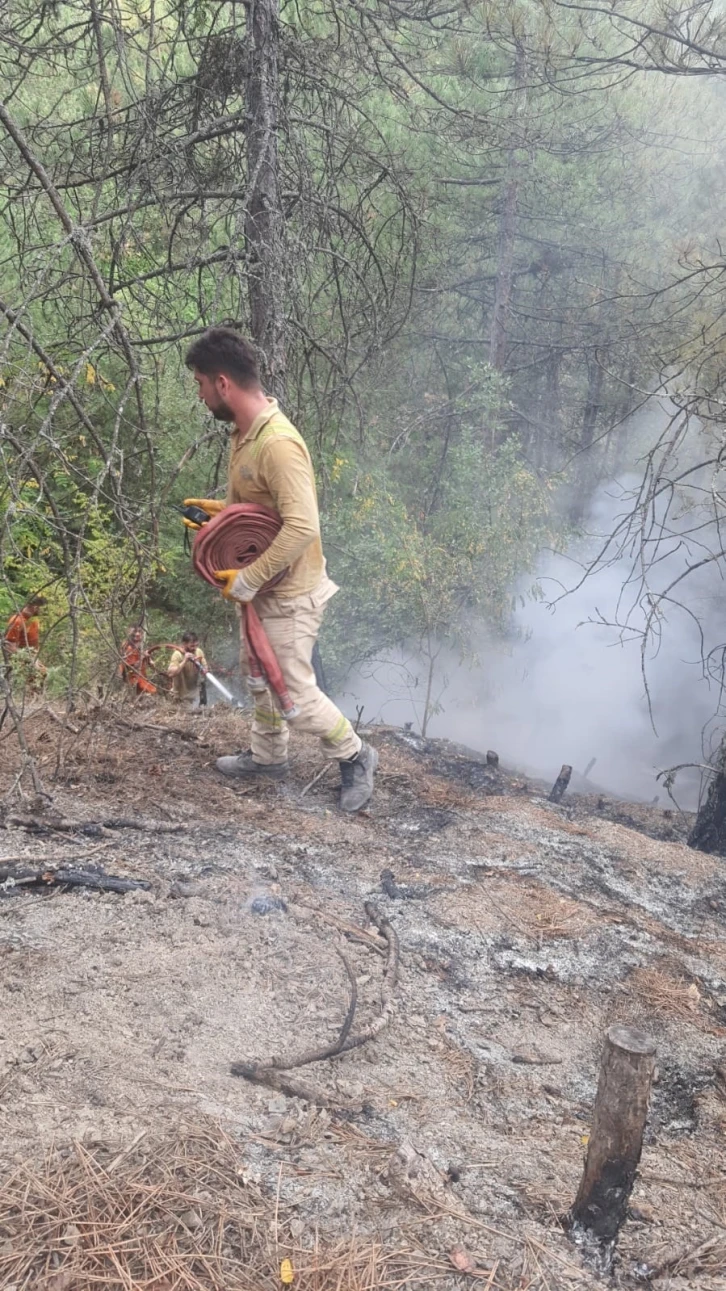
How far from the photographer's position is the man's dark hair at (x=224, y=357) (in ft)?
13.0

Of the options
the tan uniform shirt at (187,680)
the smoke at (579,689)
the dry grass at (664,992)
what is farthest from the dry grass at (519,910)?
the smoke at (579,689)

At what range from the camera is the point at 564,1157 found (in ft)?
7.98

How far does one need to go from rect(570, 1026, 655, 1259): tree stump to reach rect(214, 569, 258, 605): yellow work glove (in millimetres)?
2645

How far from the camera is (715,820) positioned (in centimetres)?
632

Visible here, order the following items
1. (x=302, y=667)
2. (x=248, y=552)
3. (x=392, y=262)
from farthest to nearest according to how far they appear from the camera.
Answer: (x=392, y=262) < (x=302, y=667) < (x=248, y=552)

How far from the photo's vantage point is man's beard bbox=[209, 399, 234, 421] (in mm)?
4113

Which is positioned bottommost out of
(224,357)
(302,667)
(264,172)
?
(302,667)

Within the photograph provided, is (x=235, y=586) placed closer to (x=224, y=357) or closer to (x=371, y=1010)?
(x=224, y=357)

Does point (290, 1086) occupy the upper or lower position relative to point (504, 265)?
lower

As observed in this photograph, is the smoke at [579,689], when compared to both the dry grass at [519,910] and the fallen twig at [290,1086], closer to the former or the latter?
the dry grass at [519,910]

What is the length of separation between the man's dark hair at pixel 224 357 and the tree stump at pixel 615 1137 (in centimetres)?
313

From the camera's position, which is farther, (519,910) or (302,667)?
(302,667)

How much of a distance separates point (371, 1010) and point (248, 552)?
222 centimetres

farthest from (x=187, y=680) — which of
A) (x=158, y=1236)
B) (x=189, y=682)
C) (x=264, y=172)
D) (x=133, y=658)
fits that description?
(x=158, y=1236)
